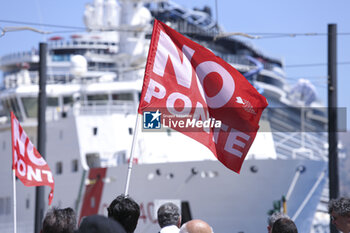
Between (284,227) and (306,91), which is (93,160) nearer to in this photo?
(306,91)

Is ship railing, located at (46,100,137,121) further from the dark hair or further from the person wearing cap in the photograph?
the dark hair

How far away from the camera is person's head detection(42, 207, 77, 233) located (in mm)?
4914

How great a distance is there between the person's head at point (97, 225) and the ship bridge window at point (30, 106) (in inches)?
917

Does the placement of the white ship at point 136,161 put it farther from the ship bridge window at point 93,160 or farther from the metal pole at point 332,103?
the metal pole at point 332,103

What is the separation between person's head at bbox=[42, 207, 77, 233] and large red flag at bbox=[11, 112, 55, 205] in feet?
27.6

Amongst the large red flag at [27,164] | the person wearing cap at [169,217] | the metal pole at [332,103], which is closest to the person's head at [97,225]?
the person wearing cap at [169,217]

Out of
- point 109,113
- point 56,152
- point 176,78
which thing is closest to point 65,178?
point 56,152

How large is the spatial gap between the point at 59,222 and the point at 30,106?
22823 mm

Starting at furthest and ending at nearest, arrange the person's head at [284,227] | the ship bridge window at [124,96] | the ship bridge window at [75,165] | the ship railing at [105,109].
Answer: the ship bridge window at [124,96], the ship railing at [105,109], the ship bridge window at [75,165], the person's head at [284,227]

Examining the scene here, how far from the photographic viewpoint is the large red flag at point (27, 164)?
13.3 meters

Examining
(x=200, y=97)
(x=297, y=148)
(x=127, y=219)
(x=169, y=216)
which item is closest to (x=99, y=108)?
(x=297, y=148)

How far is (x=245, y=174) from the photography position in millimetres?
22281

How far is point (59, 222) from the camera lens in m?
4.93
